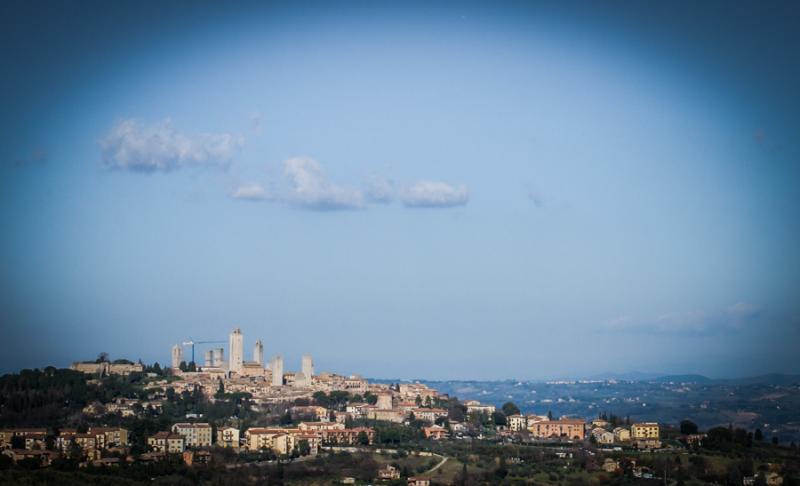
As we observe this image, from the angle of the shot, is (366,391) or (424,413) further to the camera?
(366,391)

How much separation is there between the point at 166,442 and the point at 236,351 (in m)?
18.2

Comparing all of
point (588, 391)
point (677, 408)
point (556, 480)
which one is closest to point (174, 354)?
point (677, 408)

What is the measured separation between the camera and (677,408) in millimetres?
51406

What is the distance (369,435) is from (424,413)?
6068 millimetres

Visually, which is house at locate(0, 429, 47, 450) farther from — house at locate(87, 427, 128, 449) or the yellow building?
the yellow building

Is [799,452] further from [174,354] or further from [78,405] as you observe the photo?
[174,354]

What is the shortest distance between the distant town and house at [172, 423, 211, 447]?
0.13 feet

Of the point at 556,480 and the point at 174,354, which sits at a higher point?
the point at 174,354

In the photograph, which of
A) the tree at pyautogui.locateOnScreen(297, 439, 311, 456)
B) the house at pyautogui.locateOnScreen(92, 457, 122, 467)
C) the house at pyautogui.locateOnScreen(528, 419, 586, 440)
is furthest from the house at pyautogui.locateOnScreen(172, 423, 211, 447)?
the house at pyautogui.locateOnScreen(528, 419, 586, 440)

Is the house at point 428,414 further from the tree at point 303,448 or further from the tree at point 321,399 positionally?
the tree at point 303,448

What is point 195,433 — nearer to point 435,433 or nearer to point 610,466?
point 435,433

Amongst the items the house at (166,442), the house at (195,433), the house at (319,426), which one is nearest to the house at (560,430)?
the house at (319,426)

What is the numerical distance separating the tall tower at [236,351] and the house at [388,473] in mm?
21316

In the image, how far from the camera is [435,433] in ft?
117
